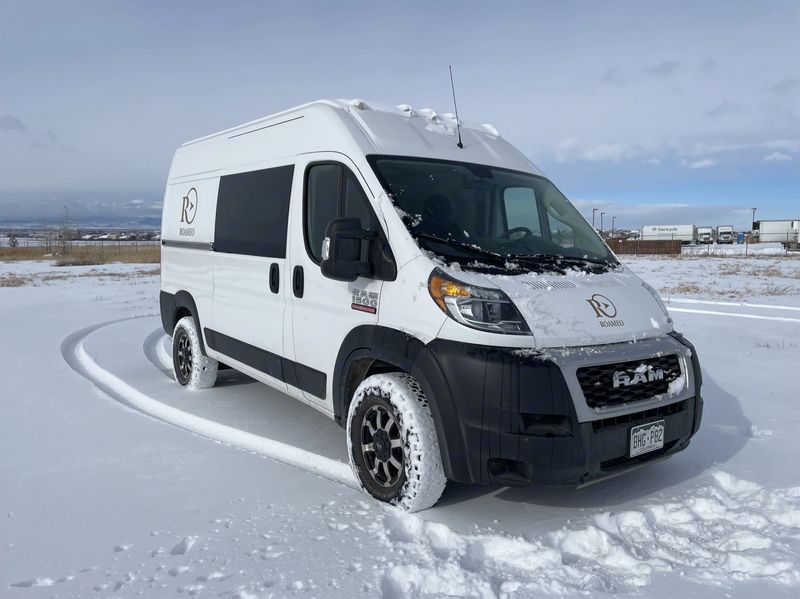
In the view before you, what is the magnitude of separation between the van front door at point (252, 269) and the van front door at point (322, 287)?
0.73 feet

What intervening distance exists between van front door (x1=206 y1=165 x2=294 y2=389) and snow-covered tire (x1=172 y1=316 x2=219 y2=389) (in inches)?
16.5

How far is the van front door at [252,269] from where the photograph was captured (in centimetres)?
471

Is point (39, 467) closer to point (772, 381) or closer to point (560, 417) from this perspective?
point (560, 417)

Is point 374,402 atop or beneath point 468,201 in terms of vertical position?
beneath

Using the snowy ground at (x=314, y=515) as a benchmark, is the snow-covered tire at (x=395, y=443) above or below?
above

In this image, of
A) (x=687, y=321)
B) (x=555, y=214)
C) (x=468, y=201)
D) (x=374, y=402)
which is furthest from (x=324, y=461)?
(x=687, y=321)

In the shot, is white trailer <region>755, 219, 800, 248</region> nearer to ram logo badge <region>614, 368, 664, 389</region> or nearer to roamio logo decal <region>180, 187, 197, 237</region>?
roamio logo decal <region>180, 187, 197, 237</region>

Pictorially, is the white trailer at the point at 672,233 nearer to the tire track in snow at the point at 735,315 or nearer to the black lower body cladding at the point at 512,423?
the tire track in snow at the point at 735,315

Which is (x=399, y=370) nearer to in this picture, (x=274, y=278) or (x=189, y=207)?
(x=274, y=278)

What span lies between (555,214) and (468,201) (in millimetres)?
796

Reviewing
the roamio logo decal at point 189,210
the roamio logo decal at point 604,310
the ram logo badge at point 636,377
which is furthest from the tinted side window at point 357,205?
the roamio logo decal at point 189,210

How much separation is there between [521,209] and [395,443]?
1886 millimetres

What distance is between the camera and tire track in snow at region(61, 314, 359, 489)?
4.24 m

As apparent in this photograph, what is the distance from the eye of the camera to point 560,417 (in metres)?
3.15
